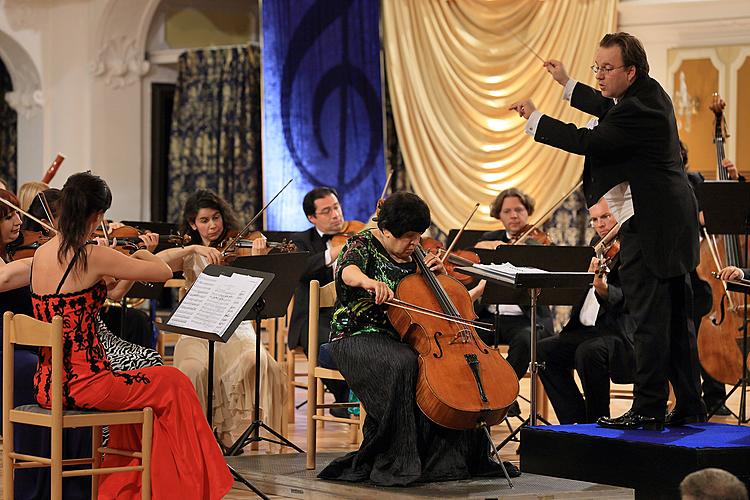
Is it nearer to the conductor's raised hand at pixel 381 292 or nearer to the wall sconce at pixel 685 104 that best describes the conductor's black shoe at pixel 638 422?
the conductor's raised hand at pixel 381 292

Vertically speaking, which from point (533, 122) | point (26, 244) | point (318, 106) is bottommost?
point (26, 244)

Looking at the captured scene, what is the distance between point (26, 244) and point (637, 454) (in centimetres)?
244

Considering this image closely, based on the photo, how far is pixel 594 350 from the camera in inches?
180

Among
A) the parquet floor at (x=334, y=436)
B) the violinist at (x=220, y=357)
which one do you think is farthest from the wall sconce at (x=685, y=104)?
the violinist at (x=220, y=357)

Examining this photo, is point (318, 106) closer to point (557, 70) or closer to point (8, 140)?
point (8, 140)

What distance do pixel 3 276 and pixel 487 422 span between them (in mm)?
Answer: 1577

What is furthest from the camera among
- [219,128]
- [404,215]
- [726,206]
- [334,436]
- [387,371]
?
[219,128]

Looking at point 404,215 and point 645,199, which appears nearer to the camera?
point 645,199

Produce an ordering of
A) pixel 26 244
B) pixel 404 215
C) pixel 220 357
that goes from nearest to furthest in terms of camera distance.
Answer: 1. pixel 404 215
2. pixel 26 244
3. pixel 220 357

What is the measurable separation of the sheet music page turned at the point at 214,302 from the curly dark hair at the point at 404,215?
46cm

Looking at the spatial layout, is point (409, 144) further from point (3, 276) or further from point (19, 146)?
point (3, 276)

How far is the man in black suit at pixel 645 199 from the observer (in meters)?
3.48

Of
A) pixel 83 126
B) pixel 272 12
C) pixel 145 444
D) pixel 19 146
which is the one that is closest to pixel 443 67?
pixel 272 12

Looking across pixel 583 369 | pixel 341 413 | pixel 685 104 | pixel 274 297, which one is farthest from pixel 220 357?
pixel 685 104
